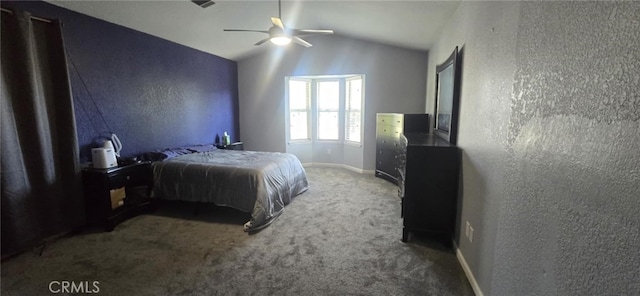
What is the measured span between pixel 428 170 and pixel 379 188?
2027 millimetres

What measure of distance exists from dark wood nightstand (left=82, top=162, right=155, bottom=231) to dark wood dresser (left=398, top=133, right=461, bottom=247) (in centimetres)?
306

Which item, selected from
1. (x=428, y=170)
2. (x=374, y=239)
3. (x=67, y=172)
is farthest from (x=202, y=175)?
(x=428, y=170)

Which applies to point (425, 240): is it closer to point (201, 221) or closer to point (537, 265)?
point (537, 265)

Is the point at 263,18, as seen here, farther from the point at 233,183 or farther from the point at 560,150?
the point at 560,150

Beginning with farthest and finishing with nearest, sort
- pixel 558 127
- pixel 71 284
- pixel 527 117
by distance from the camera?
pixel 71 284, pixel 527 117, pixel 558 127

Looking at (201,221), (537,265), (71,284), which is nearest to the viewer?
Result: (537,265)

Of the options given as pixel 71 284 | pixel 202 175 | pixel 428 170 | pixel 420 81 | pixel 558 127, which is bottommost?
pixel 71 284

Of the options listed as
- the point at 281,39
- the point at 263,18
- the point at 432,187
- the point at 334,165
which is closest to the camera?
the point at 432,187

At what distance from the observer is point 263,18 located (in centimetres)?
407

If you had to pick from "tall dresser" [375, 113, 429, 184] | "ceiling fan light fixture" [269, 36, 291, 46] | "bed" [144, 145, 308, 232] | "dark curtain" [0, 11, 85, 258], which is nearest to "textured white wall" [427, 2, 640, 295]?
"ceiling fan light fixture" [269, 36, 291, 46]

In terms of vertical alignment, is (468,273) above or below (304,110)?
below

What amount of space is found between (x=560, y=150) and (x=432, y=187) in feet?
4.92

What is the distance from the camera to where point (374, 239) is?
2695mm

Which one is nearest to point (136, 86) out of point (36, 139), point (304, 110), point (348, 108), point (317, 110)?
point (36, 139)
